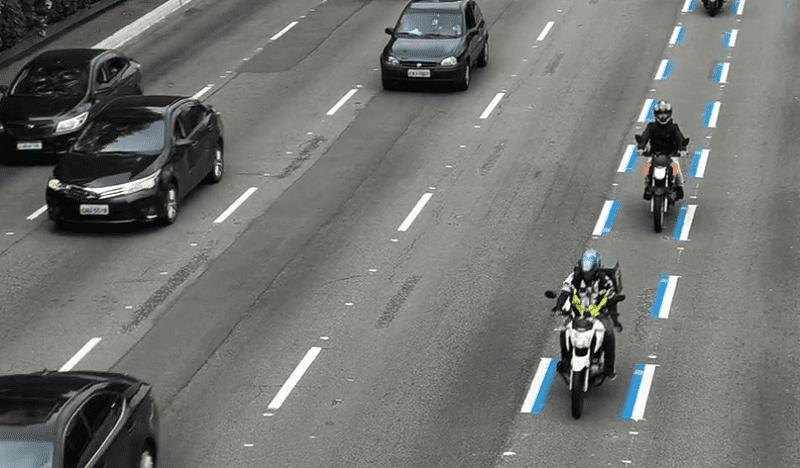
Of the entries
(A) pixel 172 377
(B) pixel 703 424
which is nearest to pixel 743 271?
(B) pixel 703 424

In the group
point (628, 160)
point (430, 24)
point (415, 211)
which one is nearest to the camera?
point (415, 211)

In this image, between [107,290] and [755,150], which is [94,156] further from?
[755,150]

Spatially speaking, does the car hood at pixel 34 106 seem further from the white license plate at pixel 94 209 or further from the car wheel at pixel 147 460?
the car wheel at pixel 147 460

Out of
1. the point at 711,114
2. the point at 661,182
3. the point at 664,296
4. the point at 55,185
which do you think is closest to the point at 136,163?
the point at 55,185

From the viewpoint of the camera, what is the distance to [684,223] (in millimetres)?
24609

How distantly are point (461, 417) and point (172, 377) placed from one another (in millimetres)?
3599

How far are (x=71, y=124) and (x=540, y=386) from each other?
43.9ft

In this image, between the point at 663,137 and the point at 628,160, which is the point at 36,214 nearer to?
the point at 663,137

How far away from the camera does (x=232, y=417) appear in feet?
56.1

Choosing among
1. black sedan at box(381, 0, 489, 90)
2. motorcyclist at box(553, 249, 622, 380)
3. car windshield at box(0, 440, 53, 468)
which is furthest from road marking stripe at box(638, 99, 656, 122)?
car windshield at box(0, 440, 53, 468)

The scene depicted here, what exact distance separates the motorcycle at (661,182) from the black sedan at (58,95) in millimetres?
10294

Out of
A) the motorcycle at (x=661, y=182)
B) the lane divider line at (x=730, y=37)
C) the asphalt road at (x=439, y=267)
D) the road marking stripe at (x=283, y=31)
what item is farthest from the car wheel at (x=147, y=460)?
→ the lane divider line at (x=730, y=37)

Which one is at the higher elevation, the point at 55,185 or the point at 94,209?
the point at 55,185

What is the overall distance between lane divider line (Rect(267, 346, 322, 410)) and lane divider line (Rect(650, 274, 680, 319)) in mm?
4572
